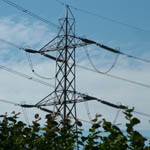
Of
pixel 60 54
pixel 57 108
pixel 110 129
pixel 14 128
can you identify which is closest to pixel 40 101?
pixel 57 108

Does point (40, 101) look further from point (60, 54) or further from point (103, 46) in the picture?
point (103, 46)

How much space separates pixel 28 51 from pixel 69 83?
5350 mm

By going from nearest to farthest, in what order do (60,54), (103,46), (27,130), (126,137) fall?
1. (126,137)
2. (27,130)
3. (60,54)
4. (103,46)

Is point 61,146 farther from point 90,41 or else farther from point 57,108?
point 90,41

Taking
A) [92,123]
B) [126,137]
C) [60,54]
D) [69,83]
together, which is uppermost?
[60,54]

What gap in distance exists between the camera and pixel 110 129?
682 centimetres

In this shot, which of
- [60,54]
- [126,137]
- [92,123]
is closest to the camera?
[126,137]

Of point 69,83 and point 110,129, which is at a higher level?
point 69,83

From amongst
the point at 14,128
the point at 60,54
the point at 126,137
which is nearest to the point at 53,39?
the point at 60,54

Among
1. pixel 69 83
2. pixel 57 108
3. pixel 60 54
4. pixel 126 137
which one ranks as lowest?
pixel 126 137

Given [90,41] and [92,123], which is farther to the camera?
[90,41]

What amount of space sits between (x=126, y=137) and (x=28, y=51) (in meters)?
21.4

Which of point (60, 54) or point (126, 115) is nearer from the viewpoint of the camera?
point (126, 115)

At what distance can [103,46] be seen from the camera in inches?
1081
